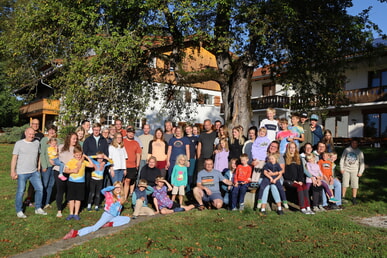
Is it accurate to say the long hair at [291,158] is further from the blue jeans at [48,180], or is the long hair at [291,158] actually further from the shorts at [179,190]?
the blue jeans at [48,180]

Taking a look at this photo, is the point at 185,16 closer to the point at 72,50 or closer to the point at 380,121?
the point at 72,50

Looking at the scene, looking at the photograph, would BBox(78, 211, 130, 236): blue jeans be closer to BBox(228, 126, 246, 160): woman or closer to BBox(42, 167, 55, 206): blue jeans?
BBox(42, 167, 55, 206): blue jeans

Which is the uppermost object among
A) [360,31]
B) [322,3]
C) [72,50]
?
[322,3]

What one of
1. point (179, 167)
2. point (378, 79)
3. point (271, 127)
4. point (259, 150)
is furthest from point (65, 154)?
point (378, 79)

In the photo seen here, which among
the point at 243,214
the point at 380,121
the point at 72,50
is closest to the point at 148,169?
the point at 243,214

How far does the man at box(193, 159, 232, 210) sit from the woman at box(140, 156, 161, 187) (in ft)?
3.57

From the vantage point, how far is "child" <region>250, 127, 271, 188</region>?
8.95m

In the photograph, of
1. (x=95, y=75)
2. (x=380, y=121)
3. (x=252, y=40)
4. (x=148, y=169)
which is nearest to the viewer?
(x=148, y=169)

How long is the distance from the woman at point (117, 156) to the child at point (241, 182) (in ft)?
9.44

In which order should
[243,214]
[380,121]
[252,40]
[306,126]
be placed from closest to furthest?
1. [243,214]
2. [306,126]
3. [252,40]
4. [380,121]

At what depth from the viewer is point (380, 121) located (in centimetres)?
2675

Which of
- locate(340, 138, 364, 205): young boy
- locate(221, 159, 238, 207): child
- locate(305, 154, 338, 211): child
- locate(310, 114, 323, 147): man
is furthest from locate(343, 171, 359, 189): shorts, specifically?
locate(221, 159, 238, 207): child

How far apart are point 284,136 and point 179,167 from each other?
9.41 feet

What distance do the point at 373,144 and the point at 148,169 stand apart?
1990cm
